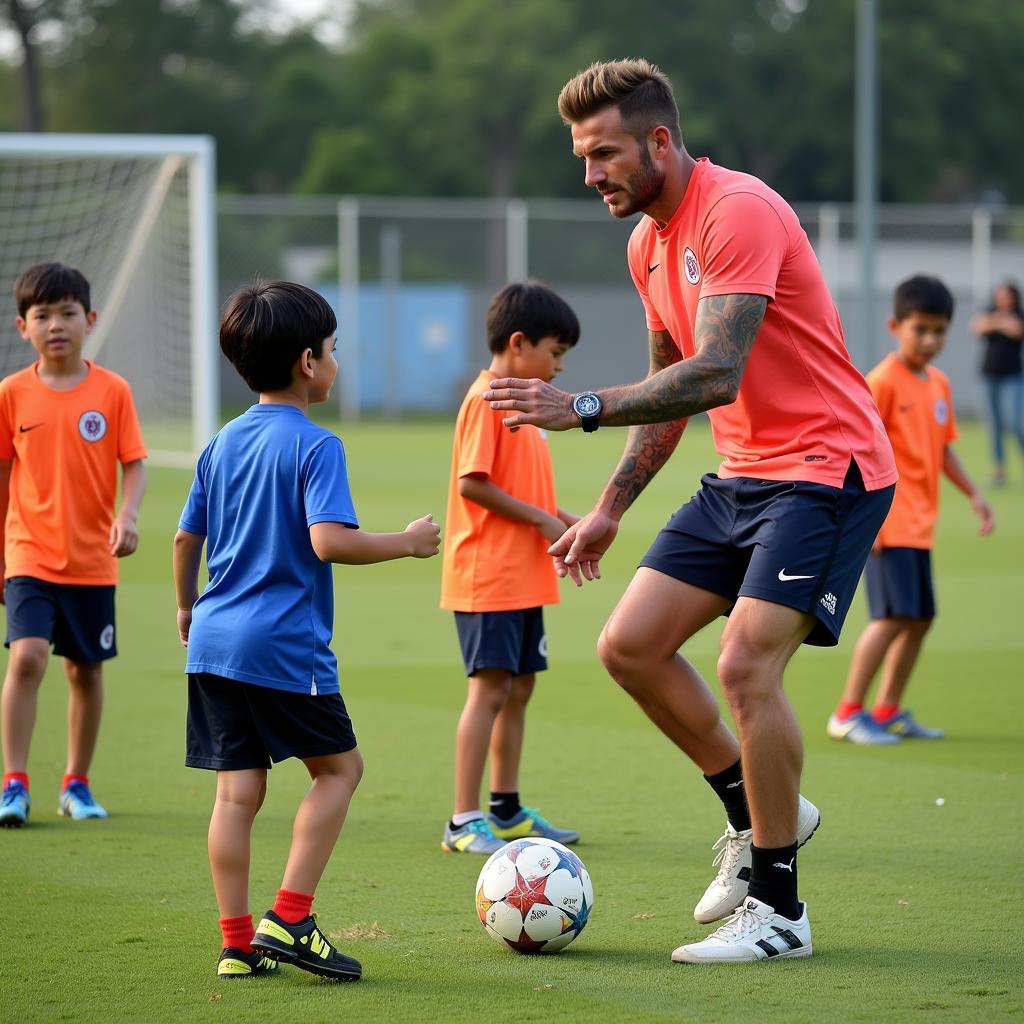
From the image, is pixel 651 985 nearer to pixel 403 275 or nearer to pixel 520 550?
pixel 520 550

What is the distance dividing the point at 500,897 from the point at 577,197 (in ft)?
166

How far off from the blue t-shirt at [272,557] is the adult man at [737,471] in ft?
1.62

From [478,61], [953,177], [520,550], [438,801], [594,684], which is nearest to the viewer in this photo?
[520,550]

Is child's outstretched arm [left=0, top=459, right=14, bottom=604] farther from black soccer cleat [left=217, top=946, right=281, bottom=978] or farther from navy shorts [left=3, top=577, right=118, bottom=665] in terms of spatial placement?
black soccer cleat [left=217, top=946, right=281, bottom=978]

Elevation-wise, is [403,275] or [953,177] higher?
[953,177]

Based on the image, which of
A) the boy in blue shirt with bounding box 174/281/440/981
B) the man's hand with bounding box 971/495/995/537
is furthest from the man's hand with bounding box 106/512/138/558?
the man's hand with bounding box 971/495/995/537

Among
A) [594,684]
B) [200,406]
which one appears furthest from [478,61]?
[594,684]

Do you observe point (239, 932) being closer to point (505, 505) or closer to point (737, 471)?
point (737, 471)

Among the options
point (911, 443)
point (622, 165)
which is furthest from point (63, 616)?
point (911, 443)

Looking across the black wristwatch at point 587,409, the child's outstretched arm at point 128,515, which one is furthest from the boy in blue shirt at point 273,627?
the child's outstretched arm at point 128,515

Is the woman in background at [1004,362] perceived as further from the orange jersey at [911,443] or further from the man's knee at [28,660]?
the man's knee at [28,660]

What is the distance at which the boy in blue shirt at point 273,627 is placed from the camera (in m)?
4.04

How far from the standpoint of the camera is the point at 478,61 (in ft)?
172

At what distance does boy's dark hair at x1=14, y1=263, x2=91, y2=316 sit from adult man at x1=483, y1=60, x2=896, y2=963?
2.25 meters
